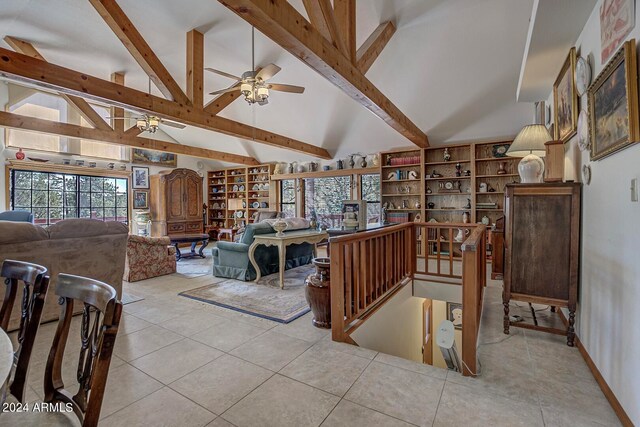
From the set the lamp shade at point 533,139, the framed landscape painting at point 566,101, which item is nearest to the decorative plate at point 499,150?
the framed landscape painting at point 566,101

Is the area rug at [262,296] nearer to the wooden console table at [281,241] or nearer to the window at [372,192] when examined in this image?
the wooden console table at [281,241]

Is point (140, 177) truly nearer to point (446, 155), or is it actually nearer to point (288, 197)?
point (288, 197)

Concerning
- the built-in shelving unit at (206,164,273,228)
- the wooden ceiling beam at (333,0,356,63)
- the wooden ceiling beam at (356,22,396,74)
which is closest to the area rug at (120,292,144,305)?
the wooden ceiling beam at (333,0,356,63)

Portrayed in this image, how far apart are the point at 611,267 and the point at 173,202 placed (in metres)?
8.94

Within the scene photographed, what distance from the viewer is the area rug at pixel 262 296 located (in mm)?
3188

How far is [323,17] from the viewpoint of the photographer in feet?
8.46

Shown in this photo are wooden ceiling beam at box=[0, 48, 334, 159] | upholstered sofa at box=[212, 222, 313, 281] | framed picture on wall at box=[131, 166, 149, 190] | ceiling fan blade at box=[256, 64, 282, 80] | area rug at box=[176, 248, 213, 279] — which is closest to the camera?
wooden ceiling beam at box=[0, 48, 334, 159]

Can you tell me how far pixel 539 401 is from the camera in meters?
1.72

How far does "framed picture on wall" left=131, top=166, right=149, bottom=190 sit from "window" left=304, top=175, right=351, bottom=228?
4652mm

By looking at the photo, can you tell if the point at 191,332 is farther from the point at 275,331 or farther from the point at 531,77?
the point at 531,77

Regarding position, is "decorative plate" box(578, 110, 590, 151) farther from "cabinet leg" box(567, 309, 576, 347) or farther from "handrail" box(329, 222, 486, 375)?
"cabinet leg" box(567, 309, 576, 347)

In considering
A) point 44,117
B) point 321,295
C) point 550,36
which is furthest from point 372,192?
point 44,117

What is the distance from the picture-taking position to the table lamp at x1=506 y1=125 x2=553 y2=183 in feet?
8.95

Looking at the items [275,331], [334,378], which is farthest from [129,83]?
[334,378]
